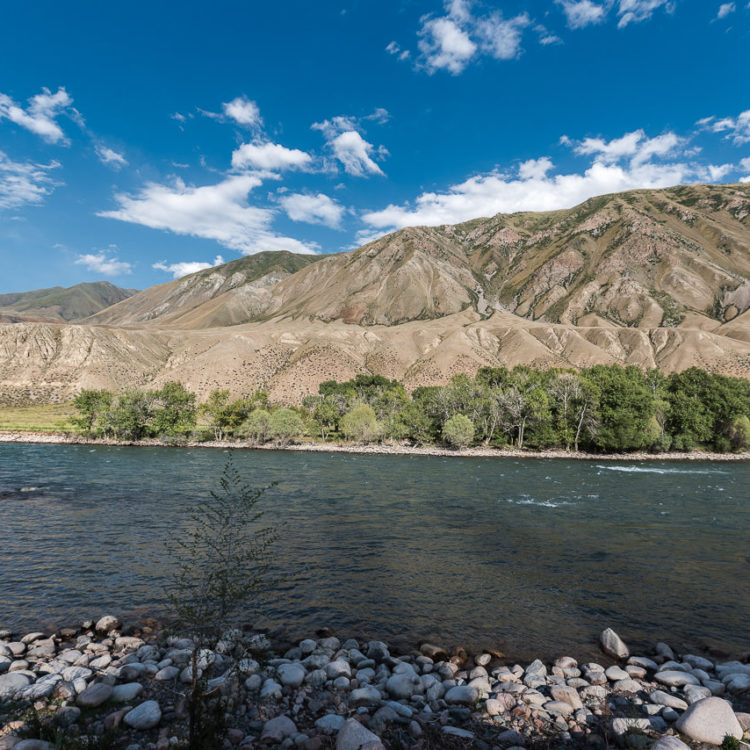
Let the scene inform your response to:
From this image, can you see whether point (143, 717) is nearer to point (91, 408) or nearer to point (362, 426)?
point (362, 426)

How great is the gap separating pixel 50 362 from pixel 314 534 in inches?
7225

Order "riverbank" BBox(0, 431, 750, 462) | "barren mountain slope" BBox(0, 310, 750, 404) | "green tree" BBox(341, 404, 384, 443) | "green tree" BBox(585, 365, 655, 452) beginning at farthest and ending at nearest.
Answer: "barren mountain slope" BBox(0, 310, 750, 404), "green tree" BBox(341, 404, 384, 443), "riverbank" BBox(0, 431, 750, 462), "green tree" BBox(585, 365, 655, 452)

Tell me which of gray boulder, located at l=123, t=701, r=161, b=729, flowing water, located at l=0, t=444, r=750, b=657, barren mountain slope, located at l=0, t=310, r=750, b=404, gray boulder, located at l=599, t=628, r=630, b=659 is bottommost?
flowing water, located at l=0, t=444, r=750, b=657

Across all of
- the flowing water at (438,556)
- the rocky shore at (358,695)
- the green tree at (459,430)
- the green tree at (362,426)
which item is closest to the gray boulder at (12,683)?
the rocky shore at (358,695)

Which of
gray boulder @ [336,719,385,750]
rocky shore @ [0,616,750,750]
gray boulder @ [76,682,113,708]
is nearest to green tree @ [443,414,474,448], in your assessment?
rocky shore @ [0,616,750,750]

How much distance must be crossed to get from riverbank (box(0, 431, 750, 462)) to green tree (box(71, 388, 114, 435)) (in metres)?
2.39

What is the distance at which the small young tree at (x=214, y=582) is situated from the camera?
7.64 m

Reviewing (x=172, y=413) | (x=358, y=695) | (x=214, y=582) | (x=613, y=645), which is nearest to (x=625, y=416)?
(x=613, y=645)

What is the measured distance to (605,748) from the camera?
27.6 ft

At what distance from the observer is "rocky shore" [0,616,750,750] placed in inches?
330

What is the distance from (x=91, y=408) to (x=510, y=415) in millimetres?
86787

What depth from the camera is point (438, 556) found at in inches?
888

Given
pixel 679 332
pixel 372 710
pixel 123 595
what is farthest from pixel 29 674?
pixel 679 332

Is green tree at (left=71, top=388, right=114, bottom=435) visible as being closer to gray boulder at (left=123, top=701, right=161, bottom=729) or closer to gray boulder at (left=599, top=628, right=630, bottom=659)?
gray boulder at (left=123, top=701, right=161, bottom=729)
